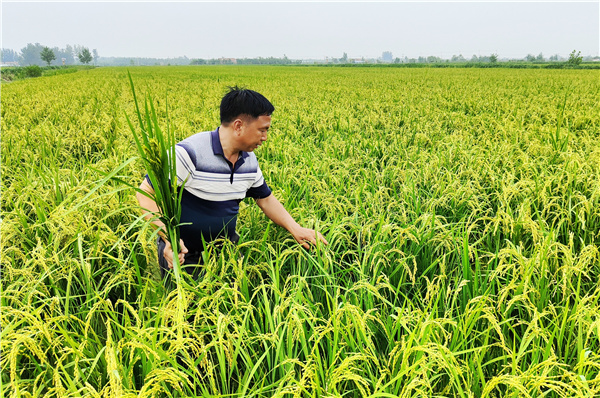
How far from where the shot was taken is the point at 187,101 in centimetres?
976

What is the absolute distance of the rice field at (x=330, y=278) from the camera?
4.24 feet

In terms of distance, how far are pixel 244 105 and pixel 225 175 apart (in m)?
0.48

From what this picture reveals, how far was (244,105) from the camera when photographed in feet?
6.91

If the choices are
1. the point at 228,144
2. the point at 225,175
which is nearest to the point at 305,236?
the point at 225,175

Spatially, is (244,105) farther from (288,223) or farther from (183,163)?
(288,223)

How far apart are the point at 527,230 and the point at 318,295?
4.70 feet

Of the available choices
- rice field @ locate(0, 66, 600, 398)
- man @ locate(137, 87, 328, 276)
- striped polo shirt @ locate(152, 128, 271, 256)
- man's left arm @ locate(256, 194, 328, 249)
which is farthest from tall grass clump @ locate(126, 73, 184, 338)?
man's left arm @ locate(256, 194, 328, 249)

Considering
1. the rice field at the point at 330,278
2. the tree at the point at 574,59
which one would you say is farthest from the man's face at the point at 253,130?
the tree at the point at 574,59

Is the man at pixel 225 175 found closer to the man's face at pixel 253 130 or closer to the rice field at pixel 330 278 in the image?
the man's face at pixel 253 130

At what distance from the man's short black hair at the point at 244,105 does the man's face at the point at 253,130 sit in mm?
31

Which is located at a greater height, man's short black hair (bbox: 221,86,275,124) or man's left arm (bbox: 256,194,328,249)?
man's short black hair (bbox: 221,86,275,124)

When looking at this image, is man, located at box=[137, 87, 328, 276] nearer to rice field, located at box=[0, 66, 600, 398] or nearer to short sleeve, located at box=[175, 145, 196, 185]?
short sleeve, located at box=[175, 145, 196, 185]

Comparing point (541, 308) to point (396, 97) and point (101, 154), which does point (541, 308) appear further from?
point (396, 97)

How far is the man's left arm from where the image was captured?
2164 mm
